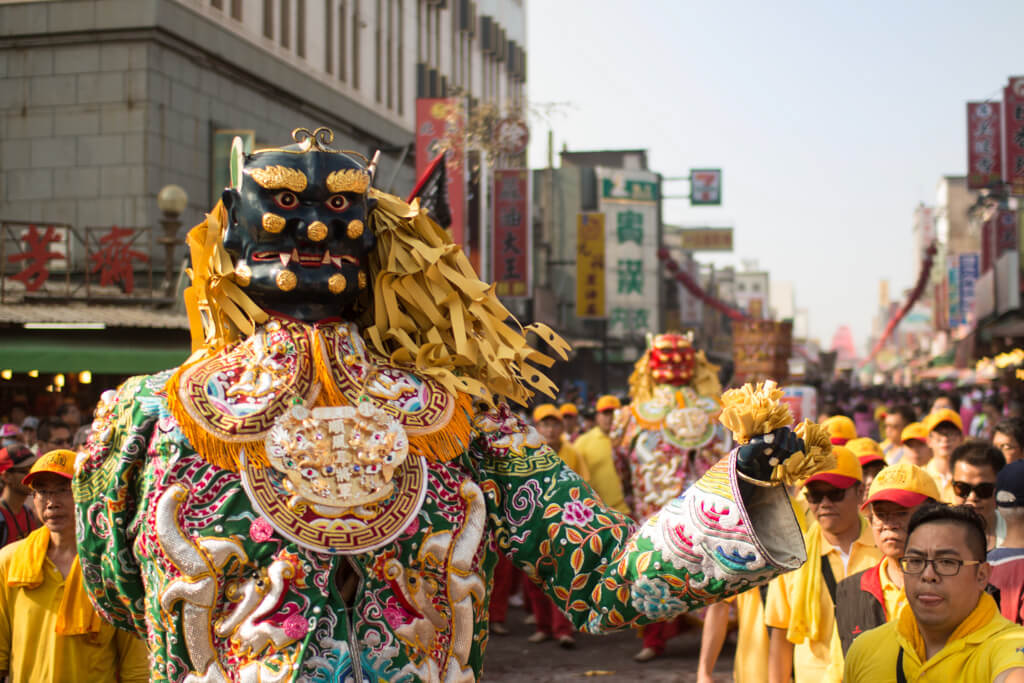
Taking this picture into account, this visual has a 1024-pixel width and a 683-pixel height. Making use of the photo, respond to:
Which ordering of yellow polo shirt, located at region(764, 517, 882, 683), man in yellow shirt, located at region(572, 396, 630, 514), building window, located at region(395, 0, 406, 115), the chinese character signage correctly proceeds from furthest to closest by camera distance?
the chinese character signage < building window, located at region(395, 0, 406, 115) < man in yellow shirt, located at region(572, 396, 630, 514) < yellow polo shirt, located at region(764, 517, 882, 683)

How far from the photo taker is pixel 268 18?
21234 mm

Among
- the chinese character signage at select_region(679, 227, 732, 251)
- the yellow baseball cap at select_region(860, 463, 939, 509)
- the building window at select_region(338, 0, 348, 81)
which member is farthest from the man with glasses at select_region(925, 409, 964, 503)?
the chinese character signage at select_region(679, 227, 732, 251)

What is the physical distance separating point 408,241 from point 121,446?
867mm

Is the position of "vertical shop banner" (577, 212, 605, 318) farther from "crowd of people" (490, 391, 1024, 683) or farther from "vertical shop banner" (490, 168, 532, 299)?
"crowd of people" (490, 391, 1024, 683)

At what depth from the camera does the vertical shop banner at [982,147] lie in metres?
24.5

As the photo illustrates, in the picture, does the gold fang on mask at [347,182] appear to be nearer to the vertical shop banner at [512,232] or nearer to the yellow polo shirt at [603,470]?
the yellow polo shirt at [603,470]

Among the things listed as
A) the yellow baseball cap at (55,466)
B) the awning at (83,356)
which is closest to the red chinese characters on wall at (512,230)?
the awning at (83,356)

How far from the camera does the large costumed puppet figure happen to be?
275cm

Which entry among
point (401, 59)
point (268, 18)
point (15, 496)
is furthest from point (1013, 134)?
point (15, 496)

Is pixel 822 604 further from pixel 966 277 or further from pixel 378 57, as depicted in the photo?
pixel 966 277

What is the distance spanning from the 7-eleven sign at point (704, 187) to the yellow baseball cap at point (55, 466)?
37.7 metres

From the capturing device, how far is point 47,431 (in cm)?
889

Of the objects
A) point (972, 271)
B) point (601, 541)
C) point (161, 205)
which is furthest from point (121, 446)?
point (972, 271)

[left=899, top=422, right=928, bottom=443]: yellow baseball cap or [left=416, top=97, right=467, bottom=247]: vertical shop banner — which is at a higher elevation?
[left=416, top=97, right=467, bottom=247]: vertical shop banner
